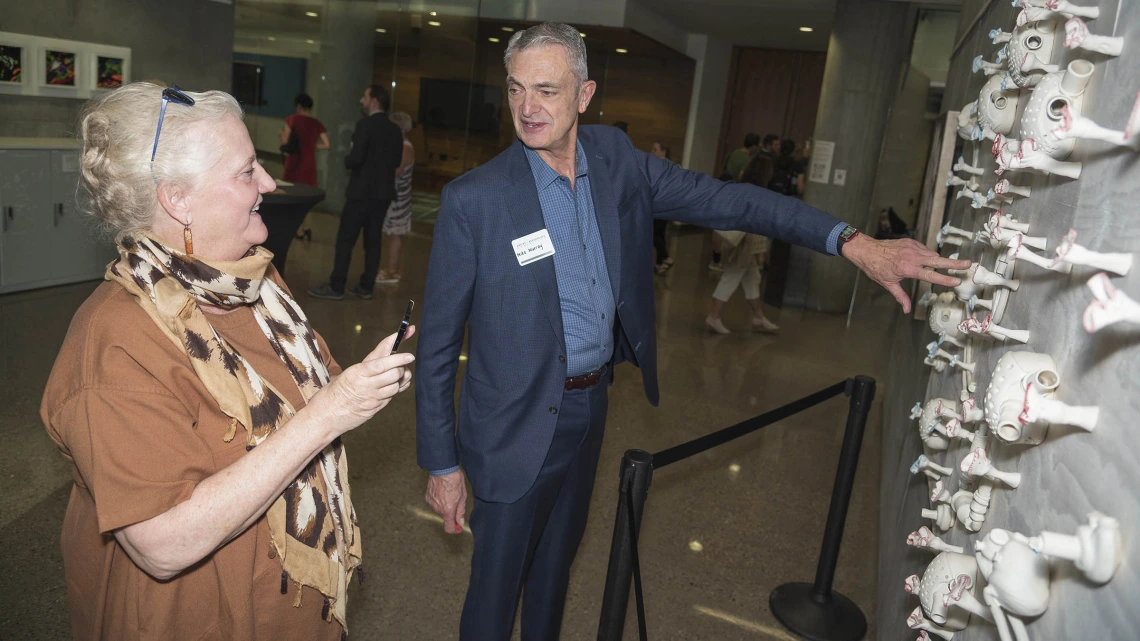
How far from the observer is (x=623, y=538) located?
198 cm

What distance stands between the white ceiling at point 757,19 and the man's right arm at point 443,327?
8815mm

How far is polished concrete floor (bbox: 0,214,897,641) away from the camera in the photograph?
118 inches

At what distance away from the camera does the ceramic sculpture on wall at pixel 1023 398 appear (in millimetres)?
1027

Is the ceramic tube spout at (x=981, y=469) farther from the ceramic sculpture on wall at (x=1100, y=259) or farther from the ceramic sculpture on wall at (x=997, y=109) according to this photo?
the ceramic sculpture on wall at (x=997, y=109)

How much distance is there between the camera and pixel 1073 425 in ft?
3.45

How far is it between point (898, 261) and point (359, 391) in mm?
1271

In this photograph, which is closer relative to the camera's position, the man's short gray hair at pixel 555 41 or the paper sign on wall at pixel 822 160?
the man's short gray hair at pixel 555 41

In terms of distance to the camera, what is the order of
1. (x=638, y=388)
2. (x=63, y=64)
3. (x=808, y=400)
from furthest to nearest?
(x=63, y=64) < (x=638, y=388) < (x=808, y=400)

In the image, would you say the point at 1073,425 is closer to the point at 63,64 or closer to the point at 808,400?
the point at 808,400

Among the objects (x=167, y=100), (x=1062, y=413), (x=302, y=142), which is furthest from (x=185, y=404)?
(x=302, y=142)

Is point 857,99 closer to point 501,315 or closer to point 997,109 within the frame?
point 997,109

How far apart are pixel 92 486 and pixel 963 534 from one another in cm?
171

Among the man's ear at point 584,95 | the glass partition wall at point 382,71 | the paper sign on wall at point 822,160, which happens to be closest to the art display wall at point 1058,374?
the man's ear at point 584,95

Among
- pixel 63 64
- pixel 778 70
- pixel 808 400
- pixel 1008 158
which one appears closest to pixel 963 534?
pixel 1008 158
